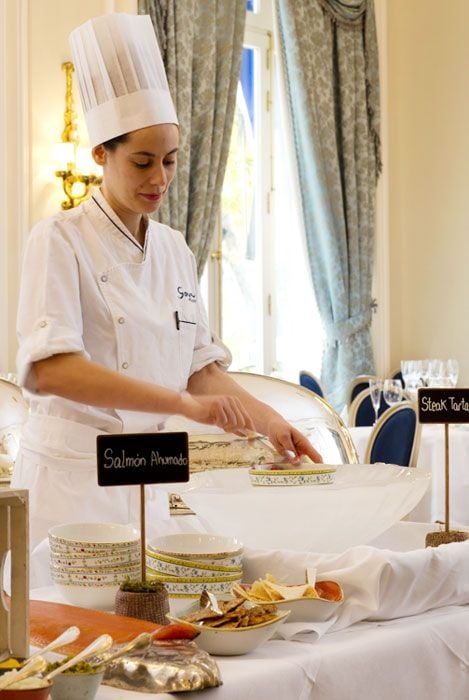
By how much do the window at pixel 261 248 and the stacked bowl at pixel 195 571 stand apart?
4.42 metres

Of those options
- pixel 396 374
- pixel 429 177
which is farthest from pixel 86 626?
pixel 429 177

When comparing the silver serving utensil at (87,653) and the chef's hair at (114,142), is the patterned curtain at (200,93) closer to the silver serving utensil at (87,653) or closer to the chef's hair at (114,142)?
the chef's hair at (114,142)

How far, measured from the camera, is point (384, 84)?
6.55 m

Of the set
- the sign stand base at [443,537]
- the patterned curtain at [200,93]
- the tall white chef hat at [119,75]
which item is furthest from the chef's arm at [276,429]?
the patterned curtain at [200,93]

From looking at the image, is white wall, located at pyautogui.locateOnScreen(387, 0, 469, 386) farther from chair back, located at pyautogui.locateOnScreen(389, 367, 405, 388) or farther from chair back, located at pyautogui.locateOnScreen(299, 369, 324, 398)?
chair back, located at pyautogui.locateOnScreen(299, 369, 324, 398)

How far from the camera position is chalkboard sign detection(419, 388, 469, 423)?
144 centimetres

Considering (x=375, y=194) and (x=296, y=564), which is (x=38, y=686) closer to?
(x=296, y=564)

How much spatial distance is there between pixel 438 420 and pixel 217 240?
424 centimetres

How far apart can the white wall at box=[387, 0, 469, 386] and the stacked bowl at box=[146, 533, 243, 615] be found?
5.22 m

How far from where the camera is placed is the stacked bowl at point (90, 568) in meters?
1.16

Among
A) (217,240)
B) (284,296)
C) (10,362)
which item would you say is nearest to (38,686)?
(10,362)

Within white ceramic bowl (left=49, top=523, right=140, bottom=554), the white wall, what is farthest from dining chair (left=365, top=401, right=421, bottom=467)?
the white wall

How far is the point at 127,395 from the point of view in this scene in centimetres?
145

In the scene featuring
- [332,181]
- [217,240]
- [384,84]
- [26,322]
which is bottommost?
[26,322]
